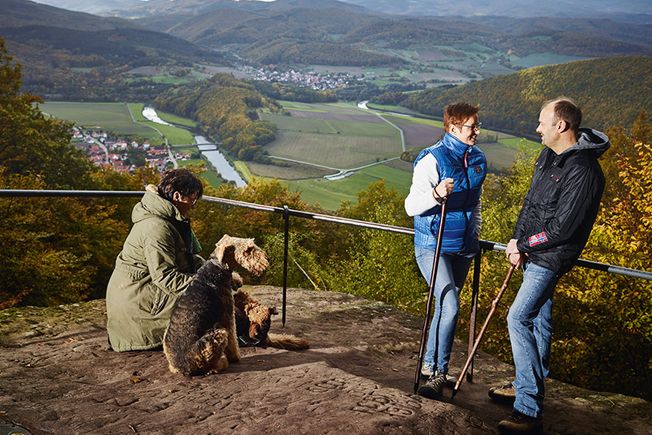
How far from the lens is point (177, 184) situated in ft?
14.0

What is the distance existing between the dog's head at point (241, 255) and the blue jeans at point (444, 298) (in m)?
1.33

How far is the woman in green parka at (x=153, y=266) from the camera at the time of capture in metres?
4.16

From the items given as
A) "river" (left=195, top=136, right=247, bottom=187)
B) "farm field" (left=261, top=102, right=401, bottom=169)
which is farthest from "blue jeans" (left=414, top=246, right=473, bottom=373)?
"farm field" (left=261, top=102, right=401, bottom=169)

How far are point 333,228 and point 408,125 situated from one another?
73336 millimetres

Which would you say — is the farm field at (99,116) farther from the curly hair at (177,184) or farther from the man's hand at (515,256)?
the man's hand at (515,256)

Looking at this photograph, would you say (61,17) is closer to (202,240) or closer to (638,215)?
(202,240)

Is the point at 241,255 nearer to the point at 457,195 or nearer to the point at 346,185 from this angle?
the point at 457,195

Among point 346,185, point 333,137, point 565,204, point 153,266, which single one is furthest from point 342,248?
point 333,137

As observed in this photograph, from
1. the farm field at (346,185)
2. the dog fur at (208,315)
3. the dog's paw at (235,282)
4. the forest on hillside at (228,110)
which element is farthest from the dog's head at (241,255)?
the forest on hillside at (228,110)

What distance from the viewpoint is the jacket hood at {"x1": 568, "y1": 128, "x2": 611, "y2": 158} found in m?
3.50

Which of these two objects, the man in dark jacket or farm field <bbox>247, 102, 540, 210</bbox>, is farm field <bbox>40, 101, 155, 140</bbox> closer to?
farm field <bbox>247, 102, 540, 210</bbox>

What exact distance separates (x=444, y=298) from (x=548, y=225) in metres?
1.06

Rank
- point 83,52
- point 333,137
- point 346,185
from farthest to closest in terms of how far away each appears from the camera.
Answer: point 83,52
point 333,137
point 346,185

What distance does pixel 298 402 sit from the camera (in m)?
3.48
